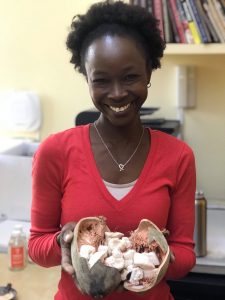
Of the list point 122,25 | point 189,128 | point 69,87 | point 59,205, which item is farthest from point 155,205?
point 69,87

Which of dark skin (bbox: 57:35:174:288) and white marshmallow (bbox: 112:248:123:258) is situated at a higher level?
dark skin (bbox: 57:35:174:288)

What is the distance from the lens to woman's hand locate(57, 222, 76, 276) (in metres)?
0.84

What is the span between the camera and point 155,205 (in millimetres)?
947

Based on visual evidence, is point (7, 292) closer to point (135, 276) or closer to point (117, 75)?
point (135, 276)

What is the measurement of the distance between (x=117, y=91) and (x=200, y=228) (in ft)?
2.52

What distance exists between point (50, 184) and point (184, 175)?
0.30 m

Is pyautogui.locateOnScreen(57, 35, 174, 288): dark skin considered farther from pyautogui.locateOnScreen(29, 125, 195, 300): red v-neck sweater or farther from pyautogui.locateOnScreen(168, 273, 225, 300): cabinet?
pyautogui.locateOnScreen(168, 273, 225, 300): cabinet

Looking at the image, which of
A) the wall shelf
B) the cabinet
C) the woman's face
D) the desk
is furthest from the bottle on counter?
the woman's face

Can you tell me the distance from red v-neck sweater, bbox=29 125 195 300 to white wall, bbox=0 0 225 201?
3.30ft

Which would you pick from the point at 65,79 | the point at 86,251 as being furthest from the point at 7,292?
the point at 65,79

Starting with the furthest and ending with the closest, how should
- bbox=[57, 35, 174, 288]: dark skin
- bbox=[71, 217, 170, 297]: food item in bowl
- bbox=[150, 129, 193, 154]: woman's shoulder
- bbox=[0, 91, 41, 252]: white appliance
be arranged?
bbox=[0, 91, 41, 252]: white appliance → bbox=[150, 129, 193, 154]: woman's shoulder → bbox=[57, 35, 174, 288]: dark skin → bbox=[71, 217, 170, 297]: food item in bowl

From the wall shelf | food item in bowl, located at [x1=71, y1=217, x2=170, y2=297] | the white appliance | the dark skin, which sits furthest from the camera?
the white appliance

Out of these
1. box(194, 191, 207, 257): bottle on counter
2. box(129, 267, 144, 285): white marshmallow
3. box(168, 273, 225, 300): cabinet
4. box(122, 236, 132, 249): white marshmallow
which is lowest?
box(168, 273, 225, 300): cabinet

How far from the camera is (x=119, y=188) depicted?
0.96m
